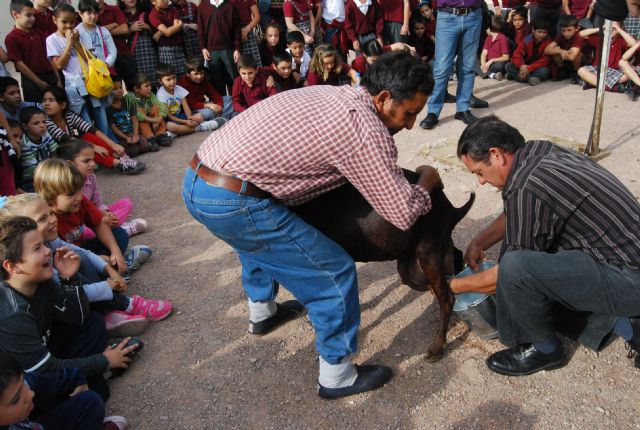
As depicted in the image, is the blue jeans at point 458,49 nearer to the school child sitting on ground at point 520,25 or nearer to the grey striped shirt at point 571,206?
the school child sitting on ground at point 520,25

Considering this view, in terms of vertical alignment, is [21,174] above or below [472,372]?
above

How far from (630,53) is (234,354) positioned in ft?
22.4

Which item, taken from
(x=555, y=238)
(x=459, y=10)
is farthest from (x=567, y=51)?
(x=555, y=238)

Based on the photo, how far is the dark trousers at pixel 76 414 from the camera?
7.76 feet

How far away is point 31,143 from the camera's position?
5145mm

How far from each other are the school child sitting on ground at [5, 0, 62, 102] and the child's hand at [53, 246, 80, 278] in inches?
145

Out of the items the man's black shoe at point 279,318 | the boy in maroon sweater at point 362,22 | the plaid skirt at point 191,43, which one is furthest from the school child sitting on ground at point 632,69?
the plaid skirt at point 191,43

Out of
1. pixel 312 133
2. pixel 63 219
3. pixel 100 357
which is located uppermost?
pixel 312 133

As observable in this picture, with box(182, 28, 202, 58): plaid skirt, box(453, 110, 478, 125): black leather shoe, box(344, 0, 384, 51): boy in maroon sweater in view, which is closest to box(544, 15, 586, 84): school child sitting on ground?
box(453, 110, 478, 125): black leather shoe

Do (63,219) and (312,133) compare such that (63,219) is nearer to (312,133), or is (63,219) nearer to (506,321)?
(312,133)

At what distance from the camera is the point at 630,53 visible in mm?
7262

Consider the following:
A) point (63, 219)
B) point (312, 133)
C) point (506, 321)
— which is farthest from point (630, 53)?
point (63, 219)

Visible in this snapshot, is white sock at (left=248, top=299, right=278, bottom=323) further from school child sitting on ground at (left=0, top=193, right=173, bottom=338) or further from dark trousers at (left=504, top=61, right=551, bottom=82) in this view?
dark trousers at (left=504, top=61, right=551, bottom=82)

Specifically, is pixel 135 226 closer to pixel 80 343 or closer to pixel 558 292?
pixel 80 343
